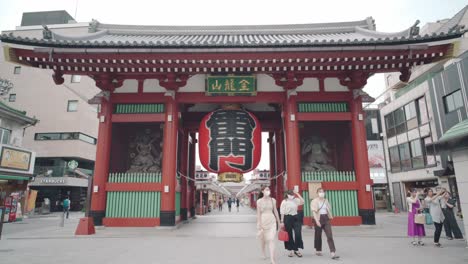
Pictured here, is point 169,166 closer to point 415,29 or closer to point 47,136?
point 415,29

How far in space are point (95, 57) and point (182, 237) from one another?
7279mm

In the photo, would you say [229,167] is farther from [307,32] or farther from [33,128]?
[33,128]

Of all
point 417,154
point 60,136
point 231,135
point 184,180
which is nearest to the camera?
point 231,135

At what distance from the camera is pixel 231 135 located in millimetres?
11492

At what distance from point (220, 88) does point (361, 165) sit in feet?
21.5

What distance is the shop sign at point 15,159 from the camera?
57.4 feet

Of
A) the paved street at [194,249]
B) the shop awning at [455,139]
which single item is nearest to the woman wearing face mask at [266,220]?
the paved street at [194,249]

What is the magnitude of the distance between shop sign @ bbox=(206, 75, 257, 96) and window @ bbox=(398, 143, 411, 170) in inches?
876

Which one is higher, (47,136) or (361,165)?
(47,136)

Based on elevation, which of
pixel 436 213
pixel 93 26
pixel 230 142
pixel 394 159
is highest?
pixel 93 26

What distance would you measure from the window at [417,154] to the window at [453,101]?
14.3 ft

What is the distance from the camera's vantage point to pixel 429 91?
78.2 ft

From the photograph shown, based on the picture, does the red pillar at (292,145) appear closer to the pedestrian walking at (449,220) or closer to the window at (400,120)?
the pedestrian walking at (449,220)

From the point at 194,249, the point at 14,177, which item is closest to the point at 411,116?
the point at 194,249
